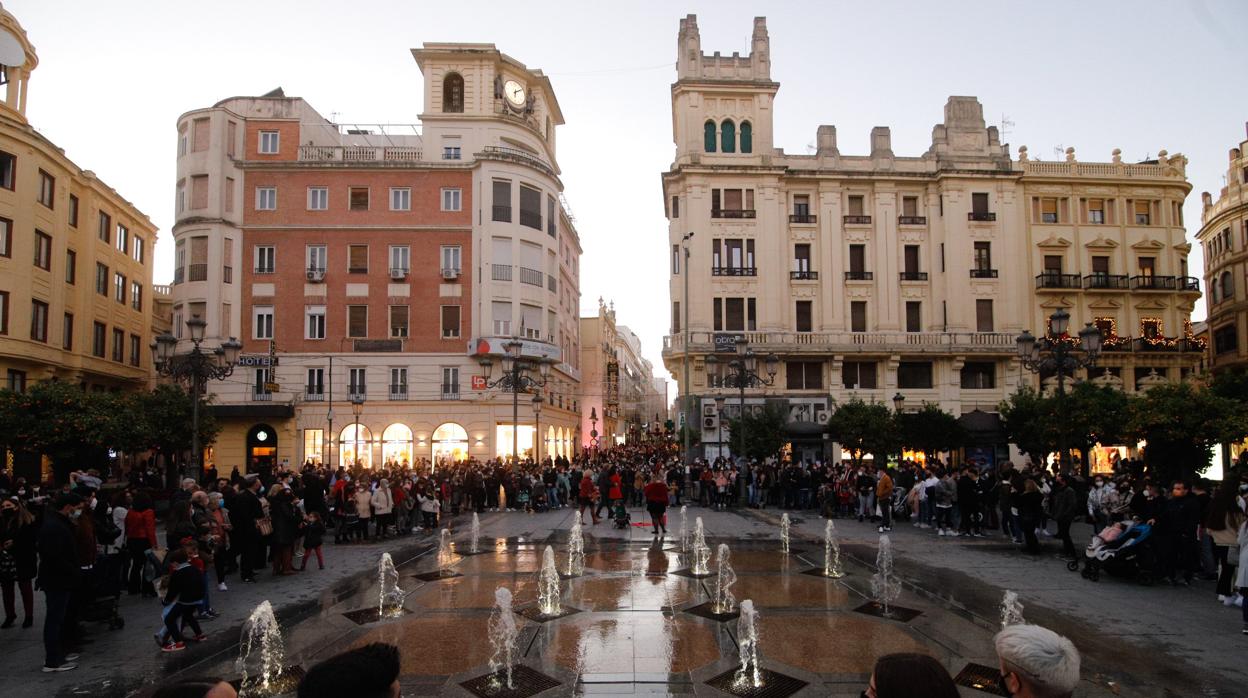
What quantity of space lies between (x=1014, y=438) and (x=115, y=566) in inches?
1194

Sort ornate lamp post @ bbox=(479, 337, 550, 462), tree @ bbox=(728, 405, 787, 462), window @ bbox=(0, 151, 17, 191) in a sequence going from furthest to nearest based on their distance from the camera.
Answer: ornate lamp post @ bbox=(479, 337, 550, 462) < tree @ bbox=(728, 405, 787, 462) < window @ bbox=(0, 151, 17, 191)

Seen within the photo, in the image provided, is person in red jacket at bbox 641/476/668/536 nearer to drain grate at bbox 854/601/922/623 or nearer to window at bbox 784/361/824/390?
drain grate at bbox 854/601/922/623

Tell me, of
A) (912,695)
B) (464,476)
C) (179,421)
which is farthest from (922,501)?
(179,421)

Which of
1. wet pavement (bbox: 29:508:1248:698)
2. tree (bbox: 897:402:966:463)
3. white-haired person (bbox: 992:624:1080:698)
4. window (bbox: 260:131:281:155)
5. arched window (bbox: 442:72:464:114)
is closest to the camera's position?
white-haired person (bbox: 992:624:1080:698)

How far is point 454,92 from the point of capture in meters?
46.6

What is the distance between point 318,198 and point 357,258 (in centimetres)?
397

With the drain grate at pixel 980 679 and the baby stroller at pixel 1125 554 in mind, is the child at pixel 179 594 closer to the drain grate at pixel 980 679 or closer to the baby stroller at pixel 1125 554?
the drain grate at pixel 980 679

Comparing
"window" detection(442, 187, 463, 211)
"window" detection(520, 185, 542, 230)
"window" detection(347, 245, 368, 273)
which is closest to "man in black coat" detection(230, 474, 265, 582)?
"window" detection(347, 245, 368, 273)

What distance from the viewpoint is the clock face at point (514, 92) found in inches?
1871

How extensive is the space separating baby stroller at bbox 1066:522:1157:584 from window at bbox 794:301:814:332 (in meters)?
31.8

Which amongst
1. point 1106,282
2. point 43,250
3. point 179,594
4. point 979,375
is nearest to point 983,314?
point 979,375

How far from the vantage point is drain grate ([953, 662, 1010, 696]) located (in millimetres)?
7572

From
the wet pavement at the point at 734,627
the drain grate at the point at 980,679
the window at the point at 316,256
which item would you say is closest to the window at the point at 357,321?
the window at the point at 316,256

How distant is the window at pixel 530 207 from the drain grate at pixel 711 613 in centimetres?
3702
